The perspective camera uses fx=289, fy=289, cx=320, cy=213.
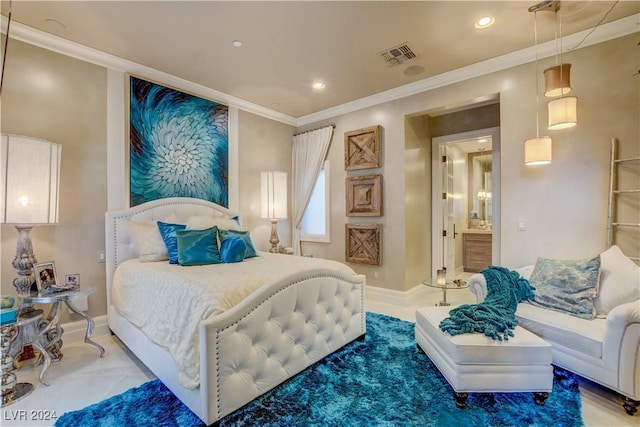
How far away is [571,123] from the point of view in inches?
94.3

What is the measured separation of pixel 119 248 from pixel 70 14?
210 cm

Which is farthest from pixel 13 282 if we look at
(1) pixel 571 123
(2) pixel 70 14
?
(1) pixel 571 123

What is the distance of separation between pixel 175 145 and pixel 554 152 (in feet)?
13.8

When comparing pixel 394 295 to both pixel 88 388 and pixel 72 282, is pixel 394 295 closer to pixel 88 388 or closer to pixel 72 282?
pixel 88 388

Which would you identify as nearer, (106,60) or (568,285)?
(568,285)

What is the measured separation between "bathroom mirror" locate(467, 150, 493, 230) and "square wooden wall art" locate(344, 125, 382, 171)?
11.6 feet

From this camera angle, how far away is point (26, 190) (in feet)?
7.30

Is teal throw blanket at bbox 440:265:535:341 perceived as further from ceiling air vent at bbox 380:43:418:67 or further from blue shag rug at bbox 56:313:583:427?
ceiling air vent at bbox 380:43:418:67

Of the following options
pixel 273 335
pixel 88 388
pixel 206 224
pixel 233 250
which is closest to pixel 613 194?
pixel 273 335

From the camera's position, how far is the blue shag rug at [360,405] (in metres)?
1.72

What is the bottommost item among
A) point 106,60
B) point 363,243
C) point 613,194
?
point 363,243

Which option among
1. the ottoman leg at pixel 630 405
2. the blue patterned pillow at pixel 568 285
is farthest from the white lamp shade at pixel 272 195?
the ottoman leg at pixel 630 405

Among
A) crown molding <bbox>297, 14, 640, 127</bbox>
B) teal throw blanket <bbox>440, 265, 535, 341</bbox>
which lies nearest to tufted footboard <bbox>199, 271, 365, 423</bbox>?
teal throw blanket <bbox>440, 265, 535, 341</bbox>

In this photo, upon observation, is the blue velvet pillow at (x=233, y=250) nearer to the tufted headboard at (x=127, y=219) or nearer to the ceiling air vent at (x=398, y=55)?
the tufted headboard at (x=127, y=219)
